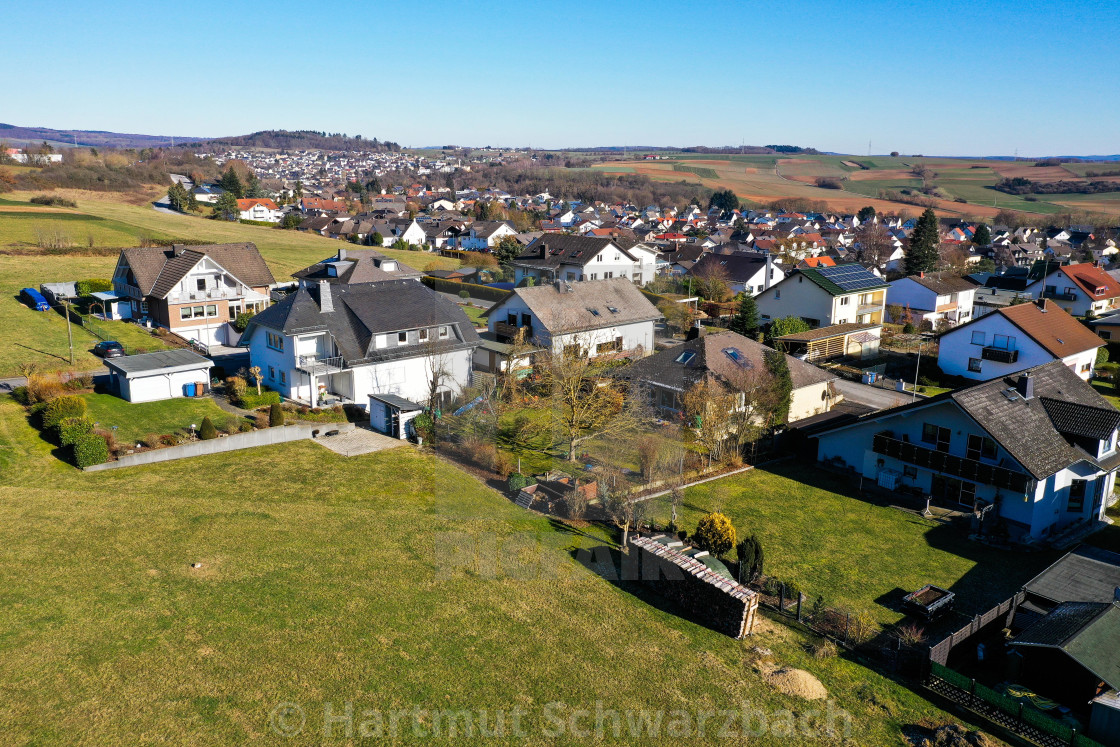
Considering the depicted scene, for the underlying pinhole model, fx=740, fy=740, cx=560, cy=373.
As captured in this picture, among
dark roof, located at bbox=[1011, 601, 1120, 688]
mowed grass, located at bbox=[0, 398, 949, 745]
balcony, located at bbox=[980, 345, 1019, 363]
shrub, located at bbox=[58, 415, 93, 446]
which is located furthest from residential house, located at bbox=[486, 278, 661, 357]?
dark roof, located at bbox=[1011, 601, 1120, 688]

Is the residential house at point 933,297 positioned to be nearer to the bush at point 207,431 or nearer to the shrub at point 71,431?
the bush at point 207,431

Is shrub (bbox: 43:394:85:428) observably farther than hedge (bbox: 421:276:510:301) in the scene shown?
No

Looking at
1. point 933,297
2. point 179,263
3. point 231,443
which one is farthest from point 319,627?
point 933,297

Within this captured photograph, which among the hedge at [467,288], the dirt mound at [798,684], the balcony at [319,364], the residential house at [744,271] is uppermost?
the residential house at [744,271]

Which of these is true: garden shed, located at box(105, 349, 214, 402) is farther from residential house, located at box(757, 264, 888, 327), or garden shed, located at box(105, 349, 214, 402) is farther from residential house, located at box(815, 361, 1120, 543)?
residential house, located at box(757, 264, 888, 327)

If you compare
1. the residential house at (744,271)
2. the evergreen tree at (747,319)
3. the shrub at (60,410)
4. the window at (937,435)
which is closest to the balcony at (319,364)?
the shrub at (60,410)

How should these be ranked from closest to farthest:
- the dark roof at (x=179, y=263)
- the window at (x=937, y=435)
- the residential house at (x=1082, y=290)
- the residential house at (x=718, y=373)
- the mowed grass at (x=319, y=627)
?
the mowed grass at (x=319, y=627)
the window at (x=937, y=435)
the residential house at (x=718, y=373)
the dark roof at (x=179, y=263)
the residential house at (x=1082, y=290)

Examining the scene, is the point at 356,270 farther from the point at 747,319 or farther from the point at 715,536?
the point at 715,536
